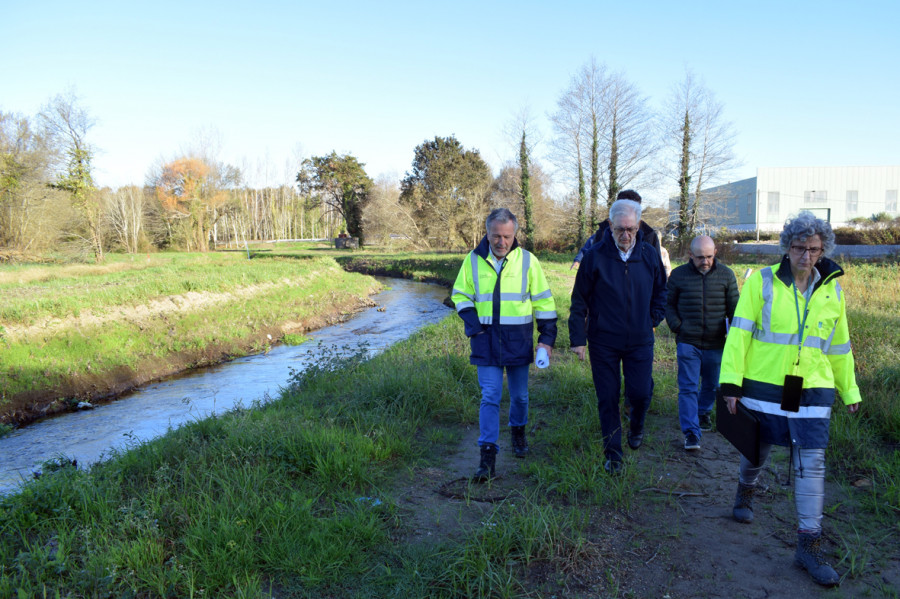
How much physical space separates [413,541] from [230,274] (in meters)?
18.2

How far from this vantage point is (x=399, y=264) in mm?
35656

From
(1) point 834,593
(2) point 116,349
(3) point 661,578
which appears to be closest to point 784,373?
(1) point 834,593

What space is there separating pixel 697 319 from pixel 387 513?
307 cm

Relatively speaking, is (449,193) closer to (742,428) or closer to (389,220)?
(389,220)

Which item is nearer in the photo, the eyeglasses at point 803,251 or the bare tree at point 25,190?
the eyeglasses at point 803,251

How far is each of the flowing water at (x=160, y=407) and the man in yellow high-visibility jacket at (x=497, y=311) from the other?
3.62 metres

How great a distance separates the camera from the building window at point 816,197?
5016 centimetres

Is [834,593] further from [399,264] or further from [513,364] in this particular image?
[399,264]

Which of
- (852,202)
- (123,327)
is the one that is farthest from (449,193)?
(852,202)

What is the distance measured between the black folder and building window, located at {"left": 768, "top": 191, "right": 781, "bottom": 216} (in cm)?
5567

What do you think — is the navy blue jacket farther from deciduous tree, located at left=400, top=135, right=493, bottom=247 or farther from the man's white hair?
deciduous tree, located at left=400, top=135, right=493, bottom=247

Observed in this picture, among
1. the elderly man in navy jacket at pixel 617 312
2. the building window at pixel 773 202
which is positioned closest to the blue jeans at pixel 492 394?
the elderly man in navy jacket at pixel 617 312

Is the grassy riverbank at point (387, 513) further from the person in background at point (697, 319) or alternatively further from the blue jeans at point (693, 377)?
the person in background at point (697, 319)

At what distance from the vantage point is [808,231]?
9.33 feet
